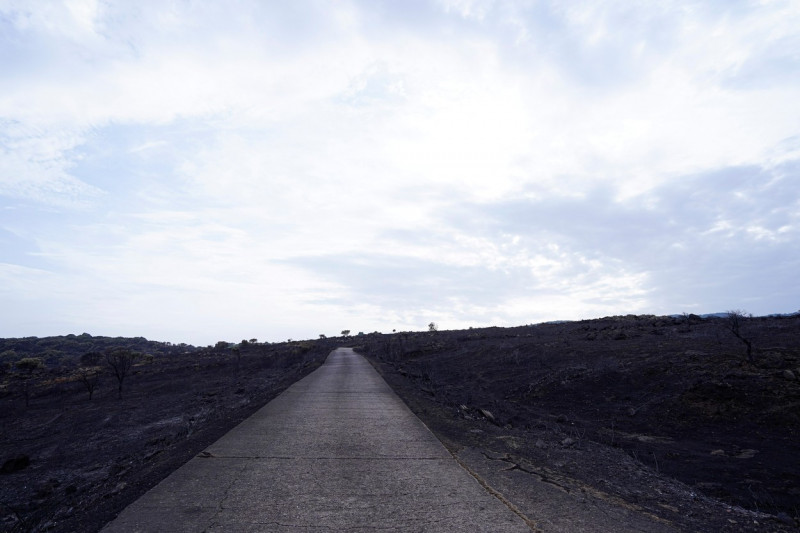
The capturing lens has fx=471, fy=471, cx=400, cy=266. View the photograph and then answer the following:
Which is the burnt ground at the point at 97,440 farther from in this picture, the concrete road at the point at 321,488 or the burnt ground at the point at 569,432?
the concrete road at the point at 321,488

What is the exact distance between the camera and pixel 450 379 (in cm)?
2672

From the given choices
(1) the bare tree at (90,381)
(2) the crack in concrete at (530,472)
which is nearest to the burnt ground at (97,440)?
(1) the bare tree at (90,381)

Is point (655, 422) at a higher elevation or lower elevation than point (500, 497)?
lower

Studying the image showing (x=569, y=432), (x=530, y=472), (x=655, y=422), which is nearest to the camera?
(x=530, y=472)

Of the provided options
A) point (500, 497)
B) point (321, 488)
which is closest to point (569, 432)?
point (500, 497)

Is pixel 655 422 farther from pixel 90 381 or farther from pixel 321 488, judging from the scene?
pixel 90 381

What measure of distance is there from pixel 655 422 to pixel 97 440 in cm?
1724

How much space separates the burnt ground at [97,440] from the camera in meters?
6.95

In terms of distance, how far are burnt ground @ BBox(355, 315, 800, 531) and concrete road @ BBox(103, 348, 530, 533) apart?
2.61 ft

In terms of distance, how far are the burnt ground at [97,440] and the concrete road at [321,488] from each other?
0.60 m

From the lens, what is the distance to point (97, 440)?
49.0 ft

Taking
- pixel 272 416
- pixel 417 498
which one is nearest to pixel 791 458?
pixel 417 498

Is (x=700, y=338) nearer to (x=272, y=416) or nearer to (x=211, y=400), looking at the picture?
(x=272, y=416)

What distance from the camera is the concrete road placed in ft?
15.5
